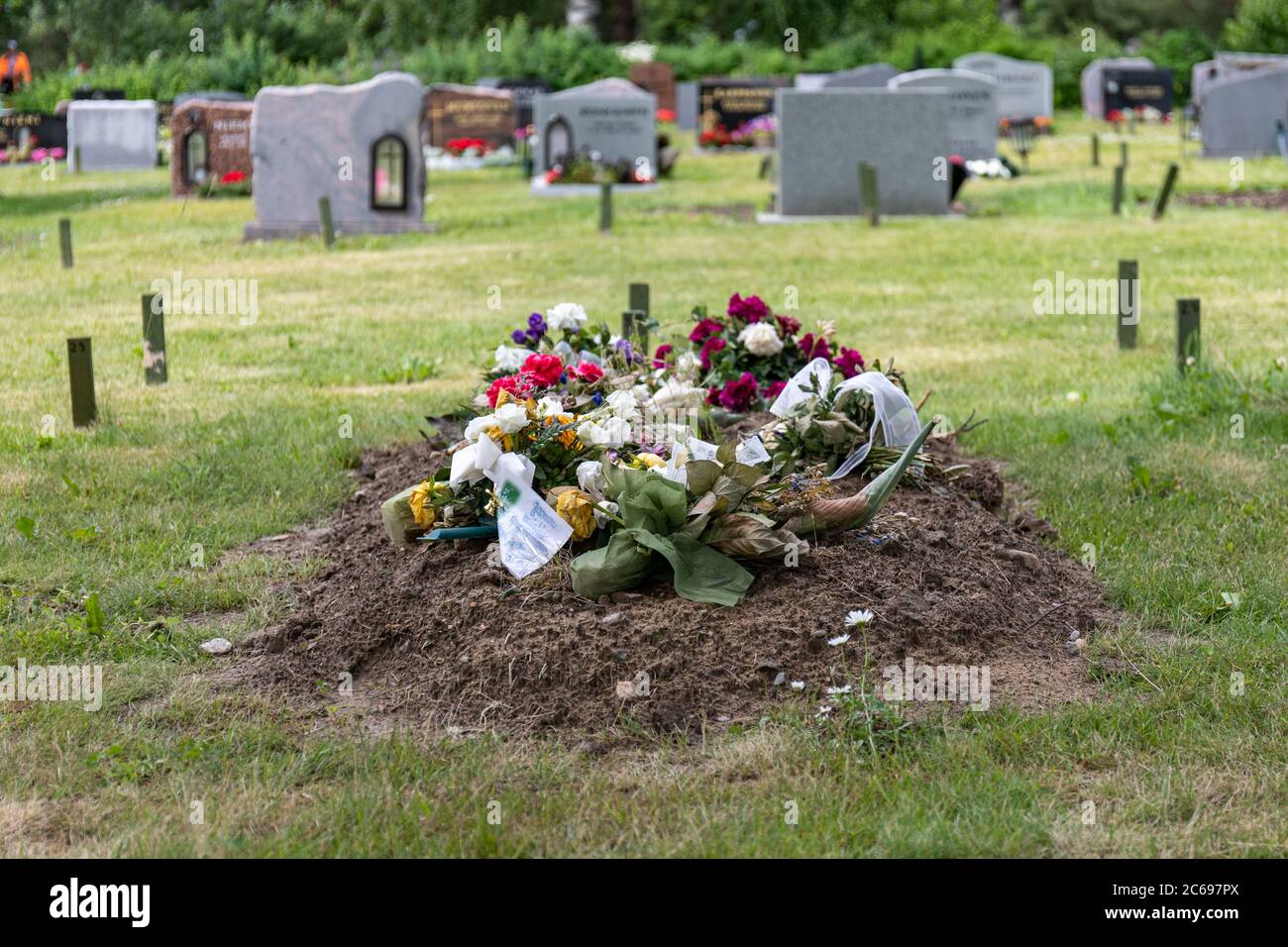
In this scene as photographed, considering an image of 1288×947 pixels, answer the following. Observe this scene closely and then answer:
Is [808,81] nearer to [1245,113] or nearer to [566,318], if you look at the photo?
[1245,113]

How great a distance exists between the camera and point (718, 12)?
4978 centimetres

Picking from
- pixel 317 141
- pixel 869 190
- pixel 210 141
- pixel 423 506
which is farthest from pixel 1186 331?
pixel 210 141

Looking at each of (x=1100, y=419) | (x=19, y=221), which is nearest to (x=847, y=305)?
(x=1100, y=419)

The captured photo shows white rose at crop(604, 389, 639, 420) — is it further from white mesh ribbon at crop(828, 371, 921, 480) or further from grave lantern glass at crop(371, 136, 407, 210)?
grave lantern glass at crop(371, 136, 407, 210)

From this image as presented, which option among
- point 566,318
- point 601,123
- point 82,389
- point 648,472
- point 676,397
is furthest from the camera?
point 601,123

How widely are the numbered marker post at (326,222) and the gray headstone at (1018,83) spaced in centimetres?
2453

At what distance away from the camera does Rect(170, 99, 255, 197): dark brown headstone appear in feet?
72.8

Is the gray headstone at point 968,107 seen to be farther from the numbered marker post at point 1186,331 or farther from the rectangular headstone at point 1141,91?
the rectangular headstone at point 1141,91

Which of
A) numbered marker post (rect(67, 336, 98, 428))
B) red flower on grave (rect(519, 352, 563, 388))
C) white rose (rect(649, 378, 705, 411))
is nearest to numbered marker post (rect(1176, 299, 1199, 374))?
white rose (rect(649, 378, 705, 411))

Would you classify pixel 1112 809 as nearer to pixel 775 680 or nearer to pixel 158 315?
pixel 775 680

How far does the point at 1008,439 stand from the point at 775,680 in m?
3.64

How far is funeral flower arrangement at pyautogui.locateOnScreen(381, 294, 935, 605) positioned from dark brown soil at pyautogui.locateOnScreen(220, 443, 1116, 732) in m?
0.09

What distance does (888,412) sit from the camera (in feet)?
18.8

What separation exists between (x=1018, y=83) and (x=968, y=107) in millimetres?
15067
